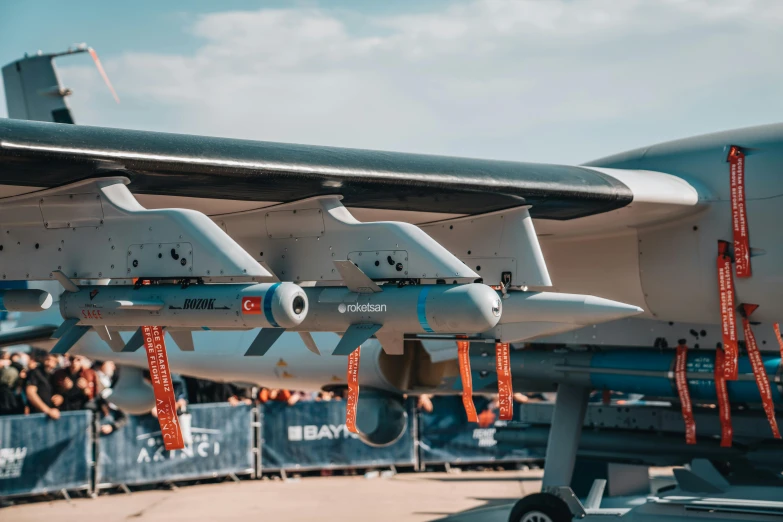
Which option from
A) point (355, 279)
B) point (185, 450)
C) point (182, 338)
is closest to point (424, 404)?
point (185, 450)

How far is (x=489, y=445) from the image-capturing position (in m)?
22.9

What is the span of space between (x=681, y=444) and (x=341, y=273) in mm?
8111

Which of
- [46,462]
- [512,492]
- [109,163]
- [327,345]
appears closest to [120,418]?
[46,462]

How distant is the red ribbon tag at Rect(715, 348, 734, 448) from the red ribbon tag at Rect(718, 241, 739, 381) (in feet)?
4.13

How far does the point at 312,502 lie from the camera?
1814cm

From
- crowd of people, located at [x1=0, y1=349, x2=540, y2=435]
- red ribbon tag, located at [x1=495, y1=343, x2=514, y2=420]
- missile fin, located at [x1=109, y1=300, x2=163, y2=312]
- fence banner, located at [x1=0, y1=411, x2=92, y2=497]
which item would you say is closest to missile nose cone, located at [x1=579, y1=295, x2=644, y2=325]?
red ribbon tag, located at [x1=495, y1=343, x2=514, y2=420]

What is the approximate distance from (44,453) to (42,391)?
1.42 m

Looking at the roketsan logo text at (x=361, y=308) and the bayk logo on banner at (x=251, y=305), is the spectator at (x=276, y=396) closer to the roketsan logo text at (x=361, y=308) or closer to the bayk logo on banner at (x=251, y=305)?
the roketsan logo text at (x=361, y=308)

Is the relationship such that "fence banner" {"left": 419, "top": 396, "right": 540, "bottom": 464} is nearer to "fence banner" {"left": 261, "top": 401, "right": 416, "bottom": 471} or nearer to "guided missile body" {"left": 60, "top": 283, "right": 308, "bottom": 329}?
"fence banner" {"left": 261, "top": 401, "right": 416, "bottom": 471}

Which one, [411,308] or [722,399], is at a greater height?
[411,308]

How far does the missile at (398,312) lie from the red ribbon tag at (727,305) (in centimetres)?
465

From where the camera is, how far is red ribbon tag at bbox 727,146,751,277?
11219 millimetres

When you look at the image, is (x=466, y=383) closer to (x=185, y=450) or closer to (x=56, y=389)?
(x=185, y=450)

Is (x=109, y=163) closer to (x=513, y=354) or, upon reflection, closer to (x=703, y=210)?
(x=703, y=210)
